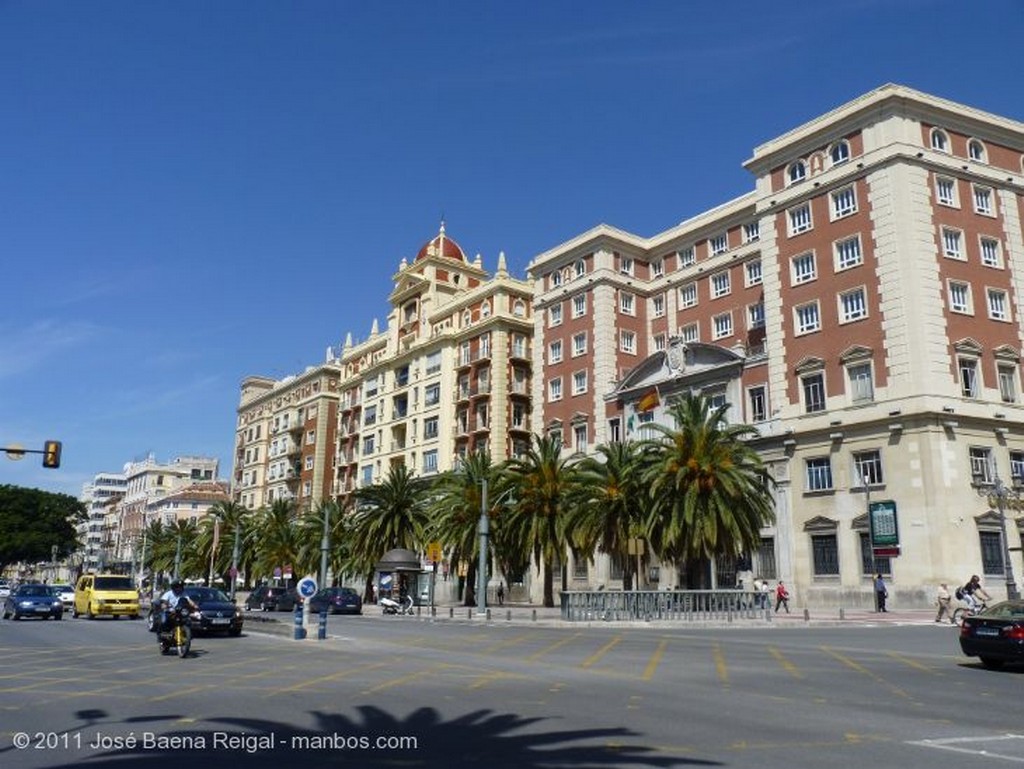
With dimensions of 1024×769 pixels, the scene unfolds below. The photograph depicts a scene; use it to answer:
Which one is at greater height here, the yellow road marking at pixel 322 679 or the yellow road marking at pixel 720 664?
the yellow road marking at pixel 322 679

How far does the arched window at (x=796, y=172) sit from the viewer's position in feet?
148

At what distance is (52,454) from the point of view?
95.2 ft

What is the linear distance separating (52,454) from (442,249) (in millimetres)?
51461

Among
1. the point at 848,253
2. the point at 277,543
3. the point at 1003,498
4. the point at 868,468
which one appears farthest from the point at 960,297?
the point at 277,543

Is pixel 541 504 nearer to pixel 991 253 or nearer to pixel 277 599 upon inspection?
pixel 277 599

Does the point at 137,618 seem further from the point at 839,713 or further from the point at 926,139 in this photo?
the point at 926,139

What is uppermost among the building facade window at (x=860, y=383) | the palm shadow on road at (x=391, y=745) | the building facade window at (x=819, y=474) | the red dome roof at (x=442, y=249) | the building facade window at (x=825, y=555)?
the red dome roof at (x=442, y=249)

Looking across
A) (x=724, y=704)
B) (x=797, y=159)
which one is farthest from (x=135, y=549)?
(x=724, y=704)

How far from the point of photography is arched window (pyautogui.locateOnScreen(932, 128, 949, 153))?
4169 centimetres

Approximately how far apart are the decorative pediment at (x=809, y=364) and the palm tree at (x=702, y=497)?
7408mm

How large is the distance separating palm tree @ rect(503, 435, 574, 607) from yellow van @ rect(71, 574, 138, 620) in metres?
18.5

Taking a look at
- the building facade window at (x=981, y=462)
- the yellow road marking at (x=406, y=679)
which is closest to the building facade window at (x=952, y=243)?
the building facade window at (x=981, y=462)

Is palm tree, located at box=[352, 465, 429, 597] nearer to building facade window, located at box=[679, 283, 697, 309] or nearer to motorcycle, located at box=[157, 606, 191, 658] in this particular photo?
building facade window, located at box=[679, 283, 697, 309]

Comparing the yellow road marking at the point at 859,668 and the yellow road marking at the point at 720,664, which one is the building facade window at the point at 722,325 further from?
the yellow road marking at the point at 859,668
